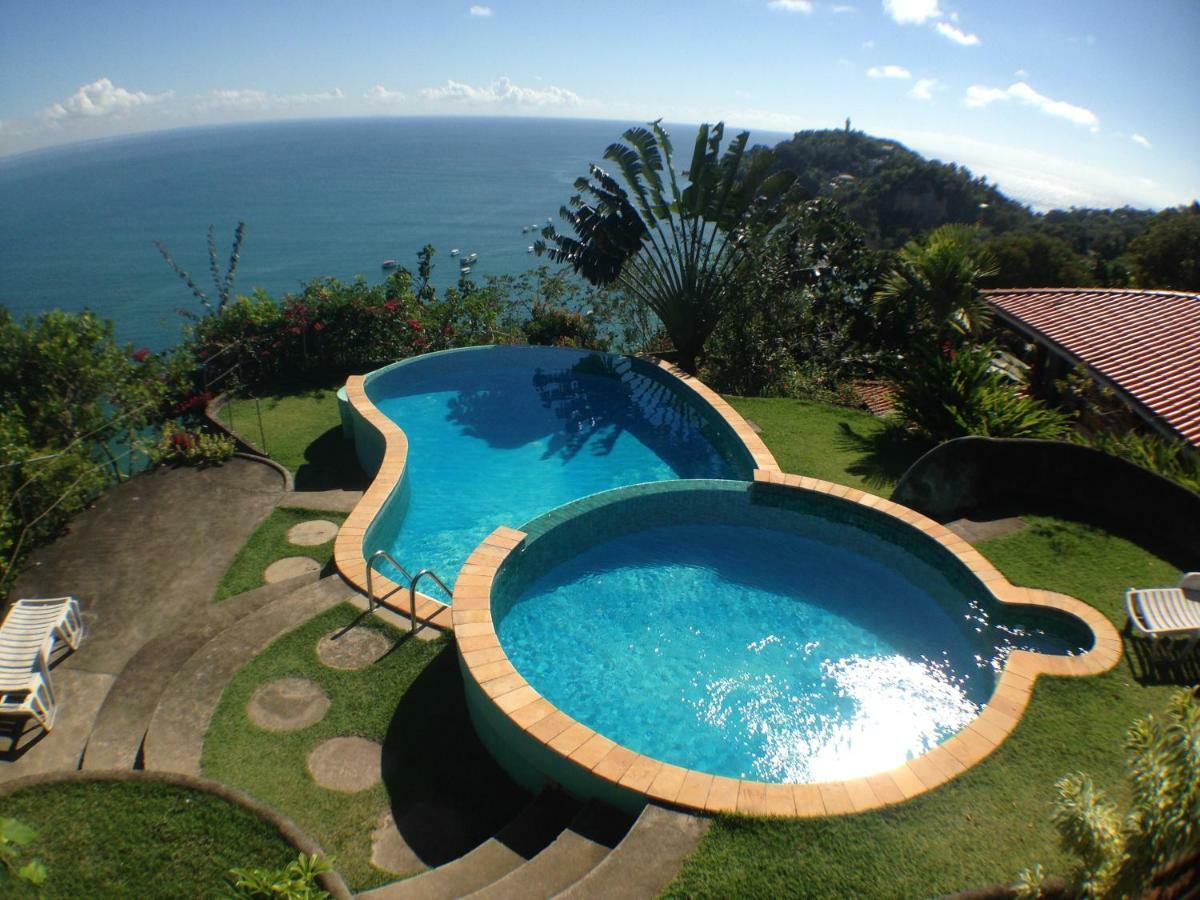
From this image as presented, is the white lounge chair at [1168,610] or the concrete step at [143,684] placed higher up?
the white lounge chair at [1168,610]

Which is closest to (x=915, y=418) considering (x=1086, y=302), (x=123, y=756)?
(x=1086, y=302)

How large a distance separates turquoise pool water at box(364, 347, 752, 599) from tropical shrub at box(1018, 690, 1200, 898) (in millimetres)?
8634

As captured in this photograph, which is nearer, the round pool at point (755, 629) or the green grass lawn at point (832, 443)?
the round pool at point (755, 629)

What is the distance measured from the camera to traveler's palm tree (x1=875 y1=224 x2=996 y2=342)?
15.9 m

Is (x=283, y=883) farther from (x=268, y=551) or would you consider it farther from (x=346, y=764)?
(x=268, y=551)

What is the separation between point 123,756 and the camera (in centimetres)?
712

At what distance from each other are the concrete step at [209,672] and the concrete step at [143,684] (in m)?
0.17

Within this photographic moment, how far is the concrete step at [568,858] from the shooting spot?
5.39 meters

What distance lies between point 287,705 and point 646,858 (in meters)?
4.50

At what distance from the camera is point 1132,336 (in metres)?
14.8

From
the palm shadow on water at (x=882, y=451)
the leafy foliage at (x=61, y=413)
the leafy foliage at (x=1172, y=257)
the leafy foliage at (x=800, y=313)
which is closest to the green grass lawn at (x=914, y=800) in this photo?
the palm shadow on water at (x=882, y=451)

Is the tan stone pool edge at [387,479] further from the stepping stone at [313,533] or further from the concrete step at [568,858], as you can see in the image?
the concrete step at [568,858]

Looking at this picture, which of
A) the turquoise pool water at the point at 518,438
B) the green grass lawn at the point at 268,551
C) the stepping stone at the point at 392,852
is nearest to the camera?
the stepping stone at the point at 392,852

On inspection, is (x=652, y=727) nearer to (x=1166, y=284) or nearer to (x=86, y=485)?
(x=86, y=485)
